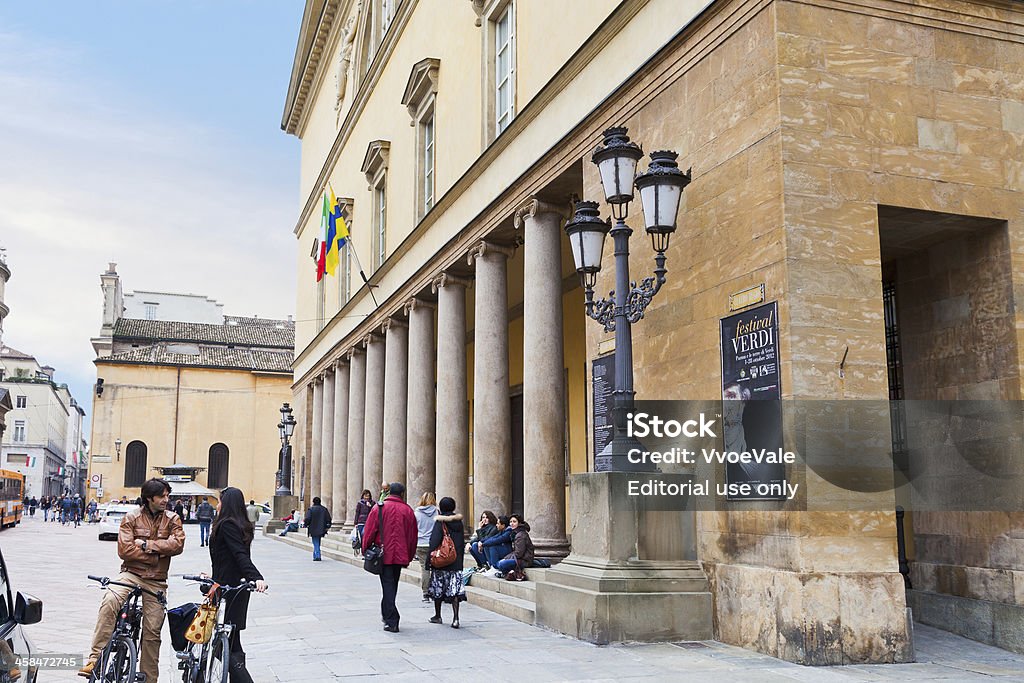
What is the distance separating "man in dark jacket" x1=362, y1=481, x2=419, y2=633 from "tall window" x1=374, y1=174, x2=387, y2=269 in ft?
53.5

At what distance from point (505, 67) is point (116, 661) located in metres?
13.5

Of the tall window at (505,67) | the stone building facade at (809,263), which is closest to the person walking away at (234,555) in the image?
the stone building facade at (809,263)

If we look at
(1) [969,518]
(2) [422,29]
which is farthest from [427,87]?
(1) [969,518]

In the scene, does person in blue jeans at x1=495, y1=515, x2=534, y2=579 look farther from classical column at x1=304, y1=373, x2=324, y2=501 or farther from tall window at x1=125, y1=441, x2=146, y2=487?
tall window at x1=125, y1=441, x2=146, y2=487

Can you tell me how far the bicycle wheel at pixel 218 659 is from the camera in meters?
6.48

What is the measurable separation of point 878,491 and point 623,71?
20.2 ft

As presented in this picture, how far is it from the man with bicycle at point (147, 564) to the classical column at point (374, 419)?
19.0 metres

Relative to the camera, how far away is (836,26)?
951cm

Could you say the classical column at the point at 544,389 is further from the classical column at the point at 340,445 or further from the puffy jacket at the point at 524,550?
the classical column at the point at 340,445

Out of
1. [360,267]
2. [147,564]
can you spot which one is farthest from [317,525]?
[147,564]

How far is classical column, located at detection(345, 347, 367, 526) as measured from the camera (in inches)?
1100

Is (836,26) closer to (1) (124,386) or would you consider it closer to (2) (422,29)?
(2) (422,29)

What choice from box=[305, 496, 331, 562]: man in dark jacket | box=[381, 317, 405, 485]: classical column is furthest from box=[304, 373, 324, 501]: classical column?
box=[305, 496, 331, 562]: man in dark jacket

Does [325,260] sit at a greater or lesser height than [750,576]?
greater
